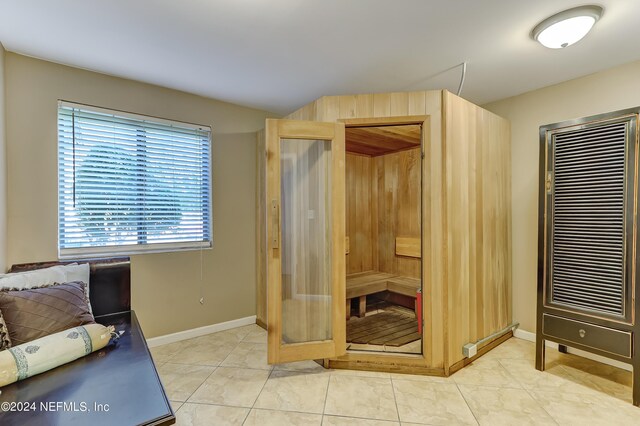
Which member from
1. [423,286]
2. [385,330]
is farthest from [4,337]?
[385,330]

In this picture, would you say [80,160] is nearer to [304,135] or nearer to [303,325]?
[304,135]

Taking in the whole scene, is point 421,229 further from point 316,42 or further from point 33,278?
point 33,278

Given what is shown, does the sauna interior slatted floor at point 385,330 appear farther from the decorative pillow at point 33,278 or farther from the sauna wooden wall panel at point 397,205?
the decorative pillow at point 33,278

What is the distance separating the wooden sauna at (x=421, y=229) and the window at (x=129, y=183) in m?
1.09

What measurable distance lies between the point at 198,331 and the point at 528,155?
3840 millimetres

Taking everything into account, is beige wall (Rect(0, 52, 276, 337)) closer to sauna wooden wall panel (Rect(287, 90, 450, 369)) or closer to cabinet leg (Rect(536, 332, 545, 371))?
sauna wooden wall panel (Rect(287, 90, 450, 369))

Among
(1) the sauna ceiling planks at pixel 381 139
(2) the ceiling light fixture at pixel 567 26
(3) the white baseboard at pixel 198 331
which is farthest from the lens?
(1) the sauna ceiling planks at pixel 381 139

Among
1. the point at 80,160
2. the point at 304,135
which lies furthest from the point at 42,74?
the point at 304,135

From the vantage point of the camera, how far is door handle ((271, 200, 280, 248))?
2.34 metres

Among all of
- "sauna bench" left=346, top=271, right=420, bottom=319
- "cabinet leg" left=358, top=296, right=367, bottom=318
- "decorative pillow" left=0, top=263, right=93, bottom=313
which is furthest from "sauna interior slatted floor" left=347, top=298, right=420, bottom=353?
"decorative pillow" left=0, top=263, right=93, bottom=313

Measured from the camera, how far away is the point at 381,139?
12.0 ft

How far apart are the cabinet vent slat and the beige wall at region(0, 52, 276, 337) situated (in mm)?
2923

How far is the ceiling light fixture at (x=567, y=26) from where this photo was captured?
5.77 feet

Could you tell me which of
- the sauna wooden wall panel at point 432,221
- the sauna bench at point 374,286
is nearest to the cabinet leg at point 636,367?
the sauna wooden wall panel at point 432,221
